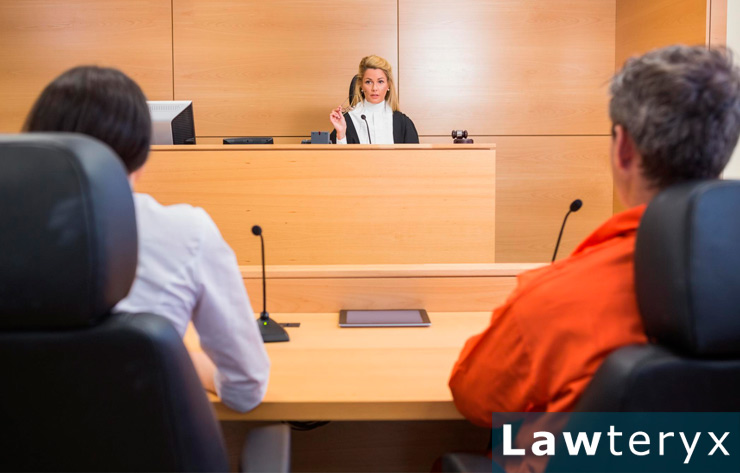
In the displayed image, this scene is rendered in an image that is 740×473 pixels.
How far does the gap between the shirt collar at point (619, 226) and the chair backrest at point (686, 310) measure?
0.16m

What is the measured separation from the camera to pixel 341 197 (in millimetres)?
2576

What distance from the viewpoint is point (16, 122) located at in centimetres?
499

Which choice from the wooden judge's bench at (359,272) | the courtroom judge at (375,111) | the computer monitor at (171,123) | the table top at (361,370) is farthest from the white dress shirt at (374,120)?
the table top at (361,370)

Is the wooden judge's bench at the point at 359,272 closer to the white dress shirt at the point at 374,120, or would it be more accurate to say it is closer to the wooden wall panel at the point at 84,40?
the white dress shirt at the point at 374,120

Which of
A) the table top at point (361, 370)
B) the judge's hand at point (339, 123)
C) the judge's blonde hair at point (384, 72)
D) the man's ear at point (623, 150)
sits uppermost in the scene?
the judge's blonde hair at point (384, 72)

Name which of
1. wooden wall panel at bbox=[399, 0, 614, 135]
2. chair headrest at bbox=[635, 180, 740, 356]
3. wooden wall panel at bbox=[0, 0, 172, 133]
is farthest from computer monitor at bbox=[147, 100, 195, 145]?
chair headrest at bbox=[635, 180, 740, 356]

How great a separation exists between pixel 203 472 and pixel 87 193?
1.19 feet

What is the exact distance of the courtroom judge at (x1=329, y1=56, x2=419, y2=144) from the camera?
13.9ft

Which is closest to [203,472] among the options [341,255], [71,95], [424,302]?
[71,95]

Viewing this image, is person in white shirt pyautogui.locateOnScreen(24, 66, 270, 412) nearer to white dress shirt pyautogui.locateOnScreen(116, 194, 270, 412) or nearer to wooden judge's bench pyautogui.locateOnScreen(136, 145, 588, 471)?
white dress shirt pyautogui.locateOnScreen(116, 194, 270, 412)

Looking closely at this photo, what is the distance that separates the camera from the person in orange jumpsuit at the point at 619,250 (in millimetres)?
824

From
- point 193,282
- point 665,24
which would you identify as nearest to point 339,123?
point 665,24

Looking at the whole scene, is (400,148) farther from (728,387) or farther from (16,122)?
(16,122)

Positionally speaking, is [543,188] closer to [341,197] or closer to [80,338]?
[341,197]
